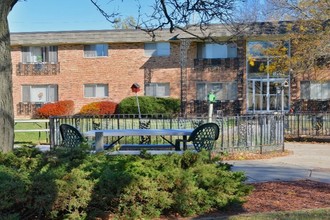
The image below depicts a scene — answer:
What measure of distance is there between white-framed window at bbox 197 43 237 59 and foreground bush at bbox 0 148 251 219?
1137 inches

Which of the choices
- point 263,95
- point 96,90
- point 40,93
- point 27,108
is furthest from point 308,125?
point 27,108

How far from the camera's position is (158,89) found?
3634cm

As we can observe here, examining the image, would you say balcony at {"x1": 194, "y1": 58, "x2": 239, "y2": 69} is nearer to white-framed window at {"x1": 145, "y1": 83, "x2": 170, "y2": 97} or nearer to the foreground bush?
white-framed window at {"x1": 145, "y1": 83, "x2": 170, "y2": 97}

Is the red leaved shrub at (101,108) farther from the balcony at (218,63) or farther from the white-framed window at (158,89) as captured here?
the balcony at (218,63)

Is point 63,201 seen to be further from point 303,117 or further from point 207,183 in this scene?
point 303,117

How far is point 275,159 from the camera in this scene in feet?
43.3

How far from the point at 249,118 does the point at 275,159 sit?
4.93ft

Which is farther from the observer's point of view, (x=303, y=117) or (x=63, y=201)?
(x=303, y=117)

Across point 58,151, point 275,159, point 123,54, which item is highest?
point 123,54

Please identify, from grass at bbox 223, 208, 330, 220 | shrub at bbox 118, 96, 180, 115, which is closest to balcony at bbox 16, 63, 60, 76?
shrub at bbox 118, 96, 180, 115

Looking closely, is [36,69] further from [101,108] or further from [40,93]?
[101,108]

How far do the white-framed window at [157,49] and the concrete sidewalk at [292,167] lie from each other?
70.3 feet

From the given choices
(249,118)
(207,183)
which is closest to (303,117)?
(249,118)

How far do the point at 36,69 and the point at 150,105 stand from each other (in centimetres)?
1020
